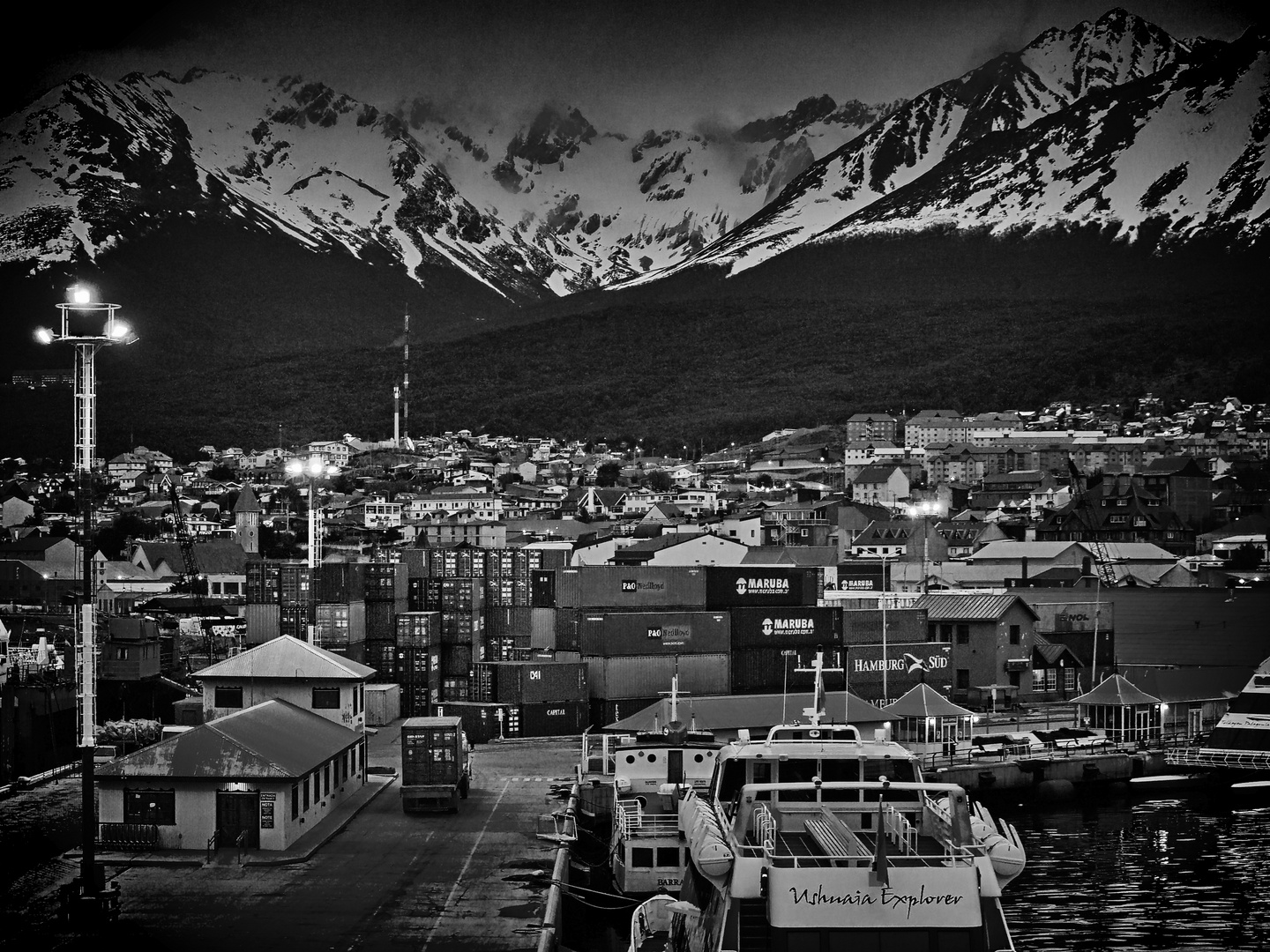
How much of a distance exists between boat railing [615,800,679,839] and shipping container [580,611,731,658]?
43.3ft

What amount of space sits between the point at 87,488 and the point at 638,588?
2157 cm

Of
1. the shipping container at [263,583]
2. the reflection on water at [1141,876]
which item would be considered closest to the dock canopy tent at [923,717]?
the reflection on water at [1141,876]

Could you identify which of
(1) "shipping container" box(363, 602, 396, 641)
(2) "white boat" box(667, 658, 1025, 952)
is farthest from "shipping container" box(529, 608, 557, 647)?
(2) "white boat" box(667, 658, 1025, 952)

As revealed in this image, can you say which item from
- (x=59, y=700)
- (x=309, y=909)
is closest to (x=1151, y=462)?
(x=59, y=700)

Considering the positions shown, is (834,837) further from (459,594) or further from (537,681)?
(459,594)

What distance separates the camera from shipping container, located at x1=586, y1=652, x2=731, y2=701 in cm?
3844

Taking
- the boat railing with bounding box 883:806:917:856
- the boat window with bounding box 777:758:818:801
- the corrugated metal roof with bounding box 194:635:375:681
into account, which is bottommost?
the boat railing with bounding box 883:806:917:856

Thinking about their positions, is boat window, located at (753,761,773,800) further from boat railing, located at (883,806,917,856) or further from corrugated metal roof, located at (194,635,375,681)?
corrugated metal roof, located at (194,635,375,681)

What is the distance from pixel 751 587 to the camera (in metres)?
41.9

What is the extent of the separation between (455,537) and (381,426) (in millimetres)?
101153

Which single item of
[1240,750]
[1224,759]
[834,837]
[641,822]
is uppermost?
[834,837]

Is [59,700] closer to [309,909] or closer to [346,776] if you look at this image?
[346,776]

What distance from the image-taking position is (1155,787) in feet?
115

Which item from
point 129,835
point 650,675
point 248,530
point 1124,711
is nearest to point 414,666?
point 650,675
